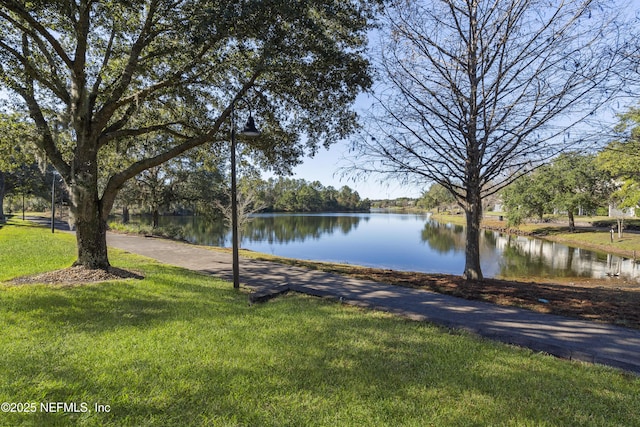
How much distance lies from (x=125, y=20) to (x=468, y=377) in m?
9.11

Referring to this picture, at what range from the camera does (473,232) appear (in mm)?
7410

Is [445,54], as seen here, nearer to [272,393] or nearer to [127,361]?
[272,393]

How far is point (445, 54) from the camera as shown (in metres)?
7.09

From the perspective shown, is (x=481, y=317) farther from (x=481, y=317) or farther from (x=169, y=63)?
(x=169, y=63)

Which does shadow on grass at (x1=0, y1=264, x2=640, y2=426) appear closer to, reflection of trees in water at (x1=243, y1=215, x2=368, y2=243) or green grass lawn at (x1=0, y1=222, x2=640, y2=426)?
green grass lawn at (x1=0, y1=222, x2=640, y2=426)

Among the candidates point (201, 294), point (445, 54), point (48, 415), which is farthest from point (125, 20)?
point (48, 415)

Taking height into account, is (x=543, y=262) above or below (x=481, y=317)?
below

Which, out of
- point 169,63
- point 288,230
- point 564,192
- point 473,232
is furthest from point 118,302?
point 564,192

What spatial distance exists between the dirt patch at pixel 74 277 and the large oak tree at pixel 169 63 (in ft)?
0.81

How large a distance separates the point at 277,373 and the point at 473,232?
20.2 feet

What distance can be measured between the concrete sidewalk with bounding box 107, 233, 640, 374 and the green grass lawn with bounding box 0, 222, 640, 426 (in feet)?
1.04

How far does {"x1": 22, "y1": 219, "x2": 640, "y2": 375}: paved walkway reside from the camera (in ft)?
12.1

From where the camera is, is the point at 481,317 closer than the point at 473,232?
Yes

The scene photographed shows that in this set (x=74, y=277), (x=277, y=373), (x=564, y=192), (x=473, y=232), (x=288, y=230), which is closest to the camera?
(x=277, y=373)
